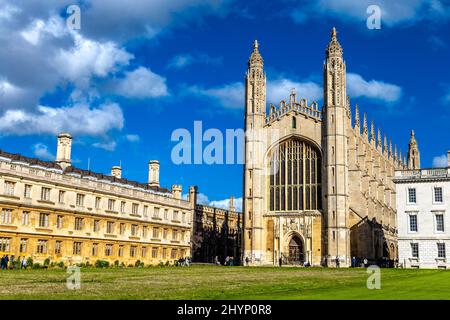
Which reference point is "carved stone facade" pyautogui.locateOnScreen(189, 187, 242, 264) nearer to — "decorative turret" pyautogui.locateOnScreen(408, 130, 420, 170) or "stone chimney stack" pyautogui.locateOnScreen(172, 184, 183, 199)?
"stone chimney stack" pyautogui.locateOnScreen(172, 184, 183, 199)

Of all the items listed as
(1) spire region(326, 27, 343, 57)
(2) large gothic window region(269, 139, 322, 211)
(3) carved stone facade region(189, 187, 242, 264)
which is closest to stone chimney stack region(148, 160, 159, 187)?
(3) carved stone facade region(189, 187, 242, 264)

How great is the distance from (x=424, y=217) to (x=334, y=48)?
72.7 ft

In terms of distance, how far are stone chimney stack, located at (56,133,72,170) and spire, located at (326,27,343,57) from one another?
99.1ft

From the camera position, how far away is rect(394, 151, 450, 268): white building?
53.6 meters

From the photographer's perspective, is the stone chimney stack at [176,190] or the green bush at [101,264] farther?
the stone chimney stack at [176,190]

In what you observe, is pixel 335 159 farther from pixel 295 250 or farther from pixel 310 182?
pixel 295 250

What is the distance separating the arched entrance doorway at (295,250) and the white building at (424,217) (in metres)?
13.0

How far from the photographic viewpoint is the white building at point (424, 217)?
176 ft

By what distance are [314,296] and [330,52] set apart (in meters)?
51.8

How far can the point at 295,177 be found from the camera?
66.8 metres

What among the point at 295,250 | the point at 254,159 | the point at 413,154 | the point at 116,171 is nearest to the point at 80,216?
the point at 116,171

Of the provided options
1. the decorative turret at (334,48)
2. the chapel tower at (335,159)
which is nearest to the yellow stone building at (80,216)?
the chapel tower at (335,159)

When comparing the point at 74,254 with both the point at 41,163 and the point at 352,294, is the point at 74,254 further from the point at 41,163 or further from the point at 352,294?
the point at 352,294

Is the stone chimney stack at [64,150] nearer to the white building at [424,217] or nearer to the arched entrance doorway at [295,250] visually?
the arched entrance doorway at [295,250]
